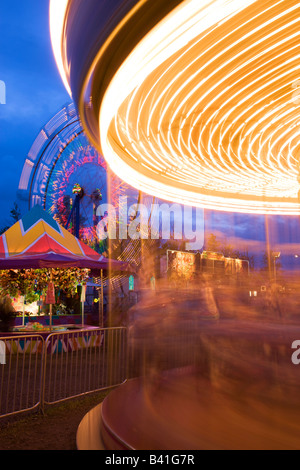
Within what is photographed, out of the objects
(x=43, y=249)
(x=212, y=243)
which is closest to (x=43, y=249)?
(x=43, y=249)

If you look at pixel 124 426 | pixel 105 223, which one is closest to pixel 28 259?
pixel 124 426

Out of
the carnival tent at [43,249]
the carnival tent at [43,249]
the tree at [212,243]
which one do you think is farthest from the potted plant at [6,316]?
the tree at [212,243]

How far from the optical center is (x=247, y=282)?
102 ft

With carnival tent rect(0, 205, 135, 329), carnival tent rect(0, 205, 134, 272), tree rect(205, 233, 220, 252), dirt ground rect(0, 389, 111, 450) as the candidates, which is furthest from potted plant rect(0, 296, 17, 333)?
tree rect(205, 233, 220, 252)

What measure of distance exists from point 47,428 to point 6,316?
8.68m

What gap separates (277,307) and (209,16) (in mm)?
14542

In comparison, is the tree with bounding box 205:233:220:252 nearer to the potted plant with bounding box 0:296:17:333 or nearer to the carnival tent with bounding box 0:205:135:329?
the carnival tent with bounding box 0:205:135:329

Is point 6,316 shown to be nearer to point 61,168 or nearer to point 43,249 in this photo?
point 43,249

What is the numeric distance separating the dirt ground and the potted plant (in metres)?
6.82

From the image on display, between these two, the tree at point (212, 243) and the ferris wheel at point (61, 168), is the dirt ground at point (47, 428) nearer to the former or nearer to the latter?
the ferris wheel at point (61, 168)

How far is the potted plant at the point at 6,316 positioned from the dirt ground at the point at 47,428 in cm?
682

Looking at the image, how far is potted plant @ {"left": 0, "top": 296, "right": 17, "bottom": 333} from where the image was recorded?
12711 millimetres
